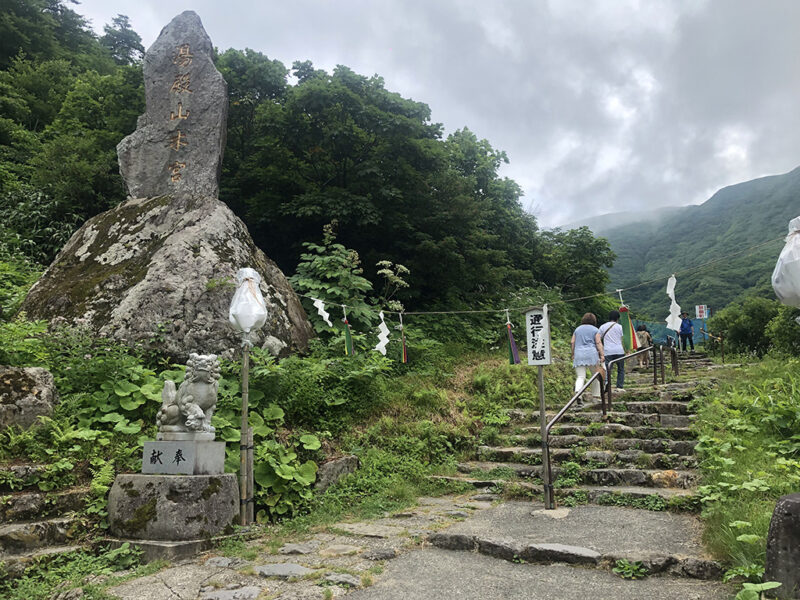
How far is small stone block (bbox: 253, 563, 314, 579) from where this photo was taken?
4.13 metres

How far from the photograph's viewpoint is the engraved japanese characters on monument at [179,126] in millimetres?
10008

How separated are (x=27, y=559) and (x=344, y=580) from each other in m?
2.72

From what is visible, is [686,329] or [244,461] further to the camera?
[686,329]

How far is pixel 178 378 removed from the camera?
7023 millimetres

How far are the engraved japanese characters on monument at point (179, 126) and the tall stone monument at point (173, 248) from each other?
0.02m

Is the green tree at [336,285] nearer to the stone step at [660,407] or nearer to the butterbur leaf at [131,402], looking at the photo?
the butterbur leaf at [131,402]

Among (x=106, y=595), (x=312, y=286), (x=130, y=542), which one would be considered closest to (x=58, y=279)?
(x=312, y=286)

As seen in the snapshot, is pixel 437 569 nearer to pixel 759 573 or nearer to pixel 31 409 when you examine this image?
pixel 759 573

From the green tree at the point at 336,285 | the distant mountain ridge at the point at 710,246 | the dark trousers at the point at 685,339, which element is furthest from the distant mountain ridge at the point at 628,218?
the green tree at the point at 336,285

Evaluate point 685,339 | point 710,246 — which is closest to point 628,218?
point 710,246

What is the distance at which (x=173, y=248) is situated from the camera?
28.5 ft

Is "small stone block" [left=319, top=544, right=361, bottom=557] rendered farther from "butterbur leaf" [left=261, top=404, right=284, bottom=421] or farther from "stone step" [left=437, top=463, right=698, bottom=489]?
"stone step" [left=437, top=463, right=698, bottom=489]

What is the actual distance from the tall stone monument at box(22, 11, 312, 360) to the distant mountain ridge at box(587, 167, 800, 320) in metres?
20.5

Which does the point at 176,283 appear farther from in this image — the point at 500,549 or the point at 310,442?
the point at 500,549
